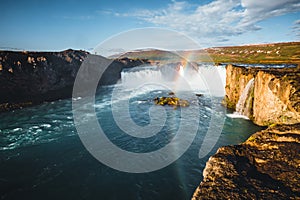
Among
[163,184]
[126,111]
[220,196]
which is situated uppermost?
[220,196]

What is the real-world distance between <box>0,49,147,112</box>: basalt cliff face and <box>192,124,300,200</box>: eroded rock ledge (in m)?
35.1

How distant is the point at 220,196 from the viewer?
371 centimetres

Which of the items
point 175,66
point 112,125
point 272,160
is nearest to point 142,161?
point 112,125

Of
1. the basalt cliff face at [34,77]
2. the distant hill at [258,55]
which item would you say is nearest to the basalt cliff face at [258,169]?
the basalt cliff face at [34,77]

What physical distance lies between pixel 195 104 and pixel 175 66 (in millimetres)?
47668

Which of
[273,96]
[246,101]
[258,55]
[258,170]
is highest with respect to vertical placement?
[258,55]

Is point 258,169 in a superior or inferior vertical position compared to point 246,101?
superior

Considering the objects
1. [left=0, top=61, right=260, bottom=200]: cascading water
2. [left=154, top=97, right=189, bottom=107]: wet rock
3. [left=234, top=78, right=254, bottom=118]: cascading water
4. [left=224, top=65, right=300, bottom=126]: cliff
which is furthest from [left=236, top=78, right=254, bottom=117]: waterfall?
[left=154, top=97, right=189, bottom=107]: wet rock

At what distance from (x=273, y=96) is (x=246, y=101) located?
6539 mm

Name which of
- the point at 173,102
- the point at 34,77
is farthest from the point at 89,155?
the point at 34,77

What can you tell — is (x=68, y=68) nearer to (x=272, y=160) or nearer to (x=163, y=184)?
(x=163, y=184)

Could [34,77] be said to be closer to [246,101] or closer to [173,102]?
[173,102]

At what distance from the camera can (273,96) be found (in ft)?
55.6

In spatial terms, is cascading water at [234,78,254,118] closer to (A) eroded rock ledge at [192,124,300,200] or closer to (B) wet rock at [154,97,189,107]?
(B) wet rock at [154,97,189,107]
